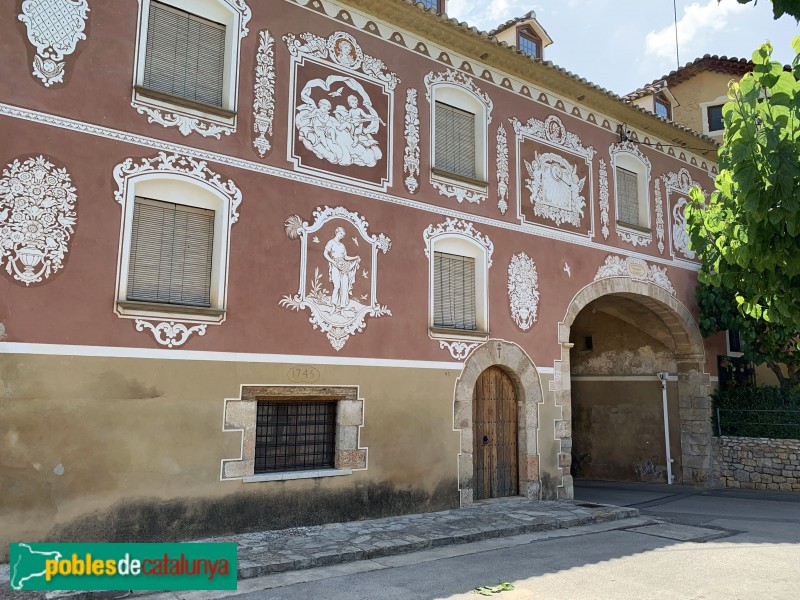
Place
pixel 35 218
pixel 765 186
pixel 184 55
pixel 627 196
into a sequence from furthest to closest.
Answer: pixel 627 196 → pixel 184 55 → pixel 35 218 → pixel 765 186

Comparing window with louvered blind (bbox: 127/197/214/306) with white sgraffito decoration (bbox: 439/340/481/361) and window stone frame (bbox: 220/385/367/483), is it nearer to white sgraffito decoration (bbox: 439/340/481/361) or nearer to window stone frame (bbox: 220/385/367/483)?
window stone frame (bbox: 220/385/367/483)

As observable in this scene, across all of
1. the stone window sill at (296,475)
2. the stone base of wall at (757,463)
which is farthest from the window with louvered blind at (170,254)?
the stone base of wall at (757,463)

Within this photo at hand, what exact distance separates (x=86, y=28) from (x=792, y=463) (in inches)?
583

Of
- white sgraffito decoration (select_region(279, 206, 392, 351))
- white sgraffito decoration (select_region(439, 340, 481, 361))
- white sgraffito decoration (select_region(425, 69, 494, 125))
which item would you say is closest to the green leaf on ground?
white sgraffito decoration (select_region(279, 206, 392, 351))

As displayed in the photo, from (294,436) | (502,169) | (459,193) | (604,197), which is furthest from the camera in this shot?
(604,197)

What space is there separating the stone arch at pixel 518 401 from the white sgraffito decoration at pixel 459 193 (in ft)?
7.84

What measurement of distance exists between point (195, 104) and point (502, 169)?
5.47 metres

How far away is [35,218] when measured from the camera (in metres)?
6.80

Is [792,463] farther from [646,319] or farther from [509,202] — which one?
[509,202]

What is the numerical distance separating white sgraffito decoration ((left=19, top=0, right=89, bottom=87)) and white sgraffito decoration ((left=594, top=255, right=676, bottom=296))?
372 inches

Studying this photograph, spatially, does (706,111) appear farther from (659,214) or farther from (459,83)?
(459,83)

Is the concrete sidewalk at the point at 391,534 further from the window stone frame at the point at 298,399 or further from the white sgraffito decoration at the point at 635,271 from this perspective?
→ the white sgraffito decoration at the point at 635,271

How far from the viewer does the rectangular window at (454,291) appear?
33.8 ft

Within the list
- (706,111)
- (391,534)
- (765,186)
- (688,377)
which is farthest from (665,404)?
(765,186)
